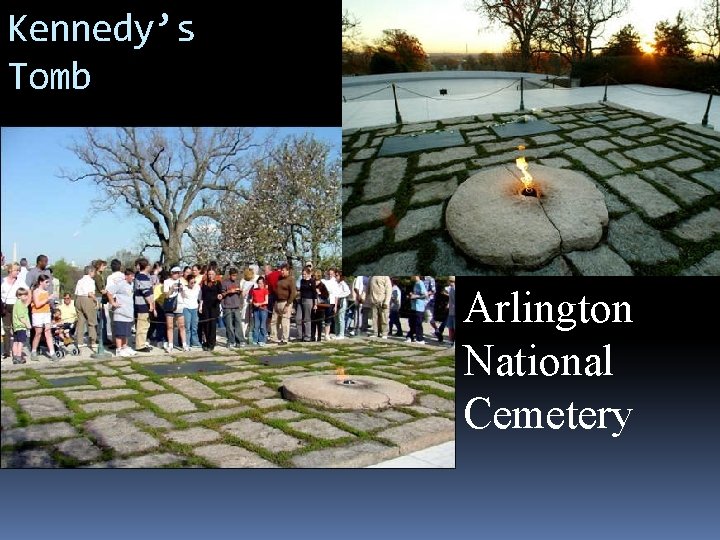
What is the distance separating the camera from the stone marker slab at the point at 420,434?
11.6 feet

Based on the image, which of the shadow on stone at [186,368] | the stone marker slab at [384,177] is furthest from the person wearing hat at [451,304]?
the shadow on stone at [186,368]

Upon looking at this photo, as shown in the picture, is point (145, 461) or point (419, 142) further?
point (419, 142)

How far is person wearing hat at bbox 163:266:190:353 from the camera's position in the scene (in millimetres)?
3838

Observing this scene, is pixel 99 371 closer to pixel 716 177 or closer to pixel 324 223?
pixel 324 223

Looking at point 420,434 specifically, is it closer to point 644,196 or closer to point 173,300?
point 173,300

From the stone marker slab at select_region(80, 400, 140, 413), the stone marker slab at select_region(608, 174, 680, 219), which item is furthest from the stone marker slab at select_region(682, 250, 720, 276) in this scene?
the stone marker slab at select_region(80, 400, 140, 413)

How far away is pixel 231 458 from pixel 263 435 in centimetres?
23

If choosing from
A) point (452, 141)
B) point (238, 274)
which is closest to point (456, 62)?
point (452, 141)

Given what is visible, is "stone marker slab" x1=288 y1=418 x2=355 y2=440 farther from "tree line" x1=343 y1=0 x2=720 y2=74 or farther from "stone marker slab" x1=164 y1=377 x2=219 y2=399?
"tree line" x1=343 y1=0 x2=720 y2=74

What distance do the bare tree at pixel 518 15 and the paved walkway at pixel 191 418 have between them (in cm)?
254

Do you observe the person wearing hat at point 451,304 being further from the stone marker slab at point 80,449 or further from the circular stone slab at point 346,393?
the stone marker slab at point 80,449

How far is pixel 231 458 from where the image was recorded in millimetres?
3359

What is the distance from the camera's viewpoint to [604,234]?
3430 millimetres

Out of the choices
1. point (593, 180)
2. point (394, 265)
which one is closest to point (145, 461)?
point (394, 265)
